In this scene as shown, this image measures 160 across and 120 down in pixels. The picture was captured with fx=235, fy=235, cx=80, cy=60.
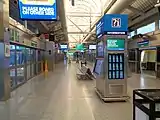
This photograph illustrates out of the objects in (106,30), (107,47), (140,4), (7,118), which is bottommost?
(7,118)

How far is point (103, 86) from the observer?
7461 millimetres

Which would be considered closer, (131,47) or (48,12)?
(48,12)

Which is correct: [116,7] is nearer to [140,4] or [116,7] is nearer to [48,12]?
[48,12]

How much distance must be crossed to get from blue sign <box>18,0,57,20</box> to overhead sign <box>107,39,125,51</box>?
6.23ft

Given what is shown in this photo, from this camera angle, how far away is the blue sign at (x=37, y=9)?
6.95m

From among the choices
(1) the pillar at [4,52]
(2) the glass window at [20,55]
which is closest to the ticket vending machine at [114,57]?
(1) the pillar at [4,52]

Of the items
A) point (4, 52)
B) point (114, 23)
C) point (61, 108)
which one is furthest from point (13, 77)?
point (114, 23)

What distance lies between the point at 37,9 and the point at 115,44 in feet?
8.61

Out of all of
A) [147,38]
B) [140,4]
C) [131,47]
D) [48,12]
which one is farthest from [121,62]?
[131,47]

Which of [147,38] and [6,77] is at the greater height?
[147,38]

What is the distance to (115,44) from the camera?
740 cm

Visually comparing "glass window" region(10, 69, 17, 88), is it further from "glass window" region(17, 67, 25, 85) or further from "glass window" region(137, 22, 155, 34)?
"glass window" region(137, 22, 155, 34)

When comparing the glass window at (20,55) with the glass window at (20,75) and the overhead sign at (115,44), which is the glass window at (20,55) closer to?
the glass window at (20,75)

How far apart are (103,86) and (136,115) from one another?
13.4ft
